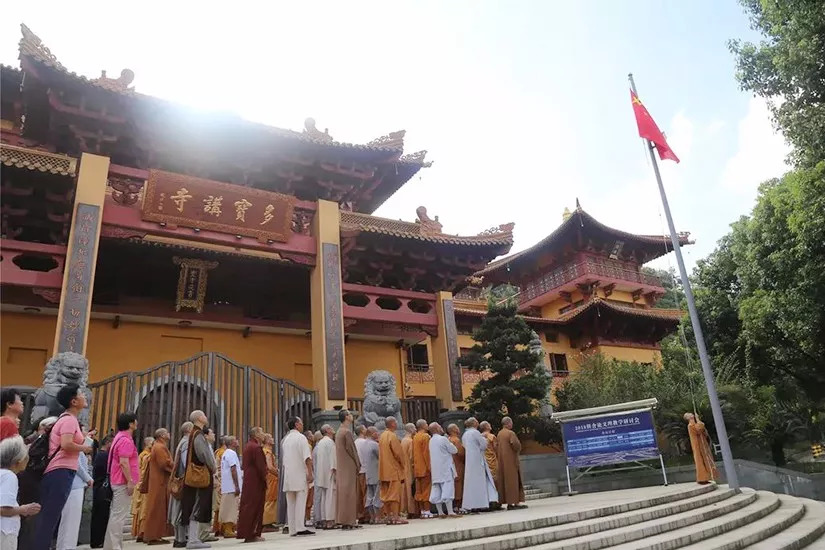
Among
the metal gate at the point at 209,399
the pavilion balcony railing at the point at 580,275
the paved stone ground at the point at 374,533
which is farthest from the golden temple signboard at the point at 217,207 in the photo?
the pavilion balcony railing at the point at 580,275

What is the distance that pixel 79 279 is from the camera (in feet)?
30.9

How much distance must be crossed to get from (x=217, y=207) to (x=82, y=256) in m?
2.58

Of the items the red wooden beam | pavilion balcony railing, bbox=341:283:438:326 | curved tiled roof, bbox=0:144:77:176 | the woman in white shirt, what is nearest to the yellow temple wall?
pavilion balcony railing, bbox=341:283:438:326

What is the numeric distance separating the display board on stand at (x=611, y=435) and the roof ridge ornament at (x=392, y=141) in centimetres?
648

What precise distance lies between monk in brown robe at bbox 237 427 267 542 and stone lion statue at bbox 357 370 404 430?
13.7 feet

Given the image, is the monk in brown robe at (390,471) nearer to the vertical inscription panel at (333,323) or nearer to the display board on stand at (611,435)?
the vertical inscription panel at (333,323)

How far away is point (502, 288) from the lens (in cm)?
4334

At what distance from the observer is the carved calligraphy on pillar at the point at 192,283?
11906 millimetres

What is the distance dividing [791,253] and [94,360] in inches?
659

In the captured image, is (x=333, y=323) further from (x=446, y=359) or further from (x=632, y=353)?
(x=632, y=353)

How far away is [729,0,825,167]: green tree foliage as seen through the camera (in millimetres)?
12281

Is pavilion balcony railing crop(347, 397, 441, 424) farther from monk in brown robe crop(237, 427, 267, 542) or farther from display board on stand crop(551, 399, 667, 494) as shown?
monk in brown robe crop(237, 427, 267, 542)

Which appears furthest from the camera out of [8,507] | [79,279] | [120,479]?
[79,279]

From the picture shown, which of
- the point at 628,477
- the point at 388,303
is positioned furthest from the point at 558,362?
the point at 628,477
